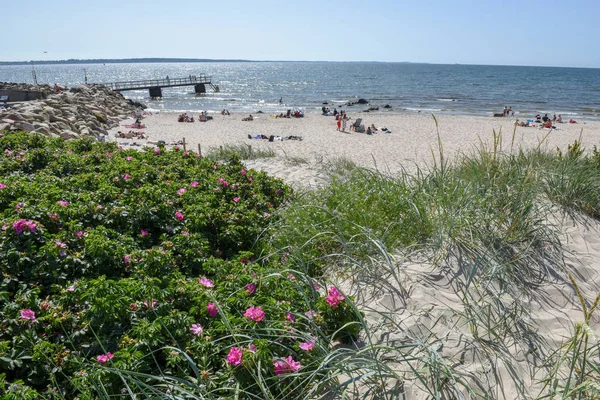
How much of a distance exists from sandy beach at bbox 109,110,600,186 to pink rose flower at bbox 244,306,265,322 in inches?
382

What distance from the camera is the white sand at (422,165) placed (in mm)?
2810

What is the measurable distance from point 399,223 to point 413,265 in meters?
0.50

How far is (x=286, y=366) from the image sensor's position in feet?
7.06

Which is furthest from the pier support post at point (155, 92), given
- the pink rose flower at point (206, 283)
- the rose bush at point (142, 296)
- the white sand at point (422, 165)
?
the pink rose flower at point (206, 283)

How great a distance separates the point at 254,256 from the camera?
3.97m

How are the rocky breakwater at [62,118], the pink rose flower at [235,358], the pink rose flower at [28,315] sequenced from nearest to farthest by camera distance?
1. the pink rose flower at [235,358]
2. the pink rose flower at [28,315]
3. the rocky breakwater at [62,118]

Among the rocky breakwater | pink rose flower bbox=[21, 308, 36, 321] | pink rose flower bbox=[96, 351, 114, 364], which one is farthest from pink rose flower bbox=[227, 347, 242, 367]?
the rocky breakwater

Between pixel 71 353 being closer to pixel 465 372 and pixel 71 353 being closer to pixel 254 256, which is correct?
pixel 254 256

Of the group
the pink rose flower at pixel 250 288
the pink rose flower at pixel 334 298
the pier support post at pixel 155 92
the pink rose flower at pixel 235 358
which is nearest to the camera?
the pink rose flower at pixel 235 358

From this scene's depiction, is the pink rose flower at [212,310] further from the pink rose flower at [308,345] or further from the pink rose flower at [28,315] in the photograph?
the pink rose flower at [28,315]

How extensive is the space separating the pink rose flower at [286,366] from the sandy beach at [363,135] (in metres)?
9.98

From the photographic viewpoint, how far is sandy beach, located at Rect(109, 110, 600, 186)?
50.1 ft

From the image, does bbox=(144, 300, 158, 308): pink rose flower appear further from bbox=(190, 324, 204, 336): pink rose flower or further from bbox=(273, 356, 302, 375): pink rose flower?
bbox=(273, 356, 302, 375): pink rose flower

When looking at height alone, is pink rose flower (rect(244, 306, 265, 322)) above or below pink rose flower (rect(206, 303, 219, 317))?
above
